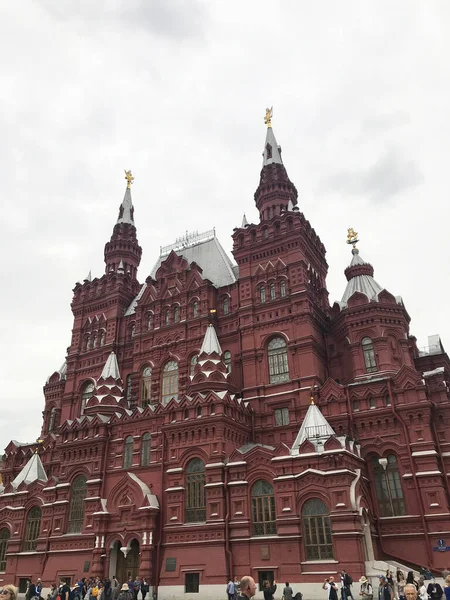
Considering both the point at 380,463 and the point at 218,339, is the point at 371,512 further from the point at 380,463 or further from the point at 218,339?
the point at 218,339

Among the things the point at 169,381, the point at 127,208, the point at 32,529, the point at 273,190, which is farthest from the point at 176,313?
the point at 127,208

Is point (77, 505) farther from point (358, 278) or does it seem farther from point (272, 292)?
point (358, 278)

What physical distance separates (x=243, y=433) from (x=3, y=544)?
2034 cm

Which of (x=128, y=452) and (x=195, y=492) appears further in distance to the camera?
(x=128, y=452)

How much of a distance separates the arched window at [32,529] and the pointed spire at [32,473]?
234 cm

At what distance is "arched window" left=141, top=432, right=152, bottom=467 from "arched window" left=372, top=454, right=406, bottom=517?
46.4 feet

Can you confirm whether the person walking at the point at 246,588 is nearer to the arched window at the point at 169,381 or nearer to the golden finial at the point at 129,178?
the arched window at the point at 169,381

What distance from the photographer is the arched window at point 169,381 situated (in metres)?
38.3

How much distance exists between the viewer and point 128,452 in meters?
34.7

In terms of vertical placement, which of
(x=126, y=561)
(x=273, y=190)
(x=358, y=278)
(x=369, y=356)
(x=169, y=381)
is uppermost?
(x=273, y=190)

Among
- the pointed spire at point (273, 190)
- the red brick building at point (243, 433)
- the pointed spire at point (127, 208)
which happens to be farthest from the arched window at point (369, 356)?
the pointed spire at point (127, 208)

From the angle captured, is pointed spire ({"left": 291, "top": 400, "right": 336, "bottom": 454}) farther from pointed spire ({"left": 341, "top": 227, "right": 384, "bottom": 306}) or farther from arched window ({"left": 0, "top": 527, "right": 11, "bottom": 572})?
arched window ({"left": 0, "top": 527, "right": 11, "bottom": 572})

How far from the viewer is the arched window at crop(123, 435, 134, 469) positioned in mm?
34188

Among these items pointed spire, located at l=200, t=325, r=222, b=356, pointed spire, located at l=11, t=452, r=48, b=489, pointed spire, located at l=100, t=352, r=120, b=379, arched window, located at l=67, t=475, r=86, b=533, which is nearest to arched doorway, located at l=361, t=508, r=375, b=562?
pointed spire, located at l=200, t=325, r=222, b=356
